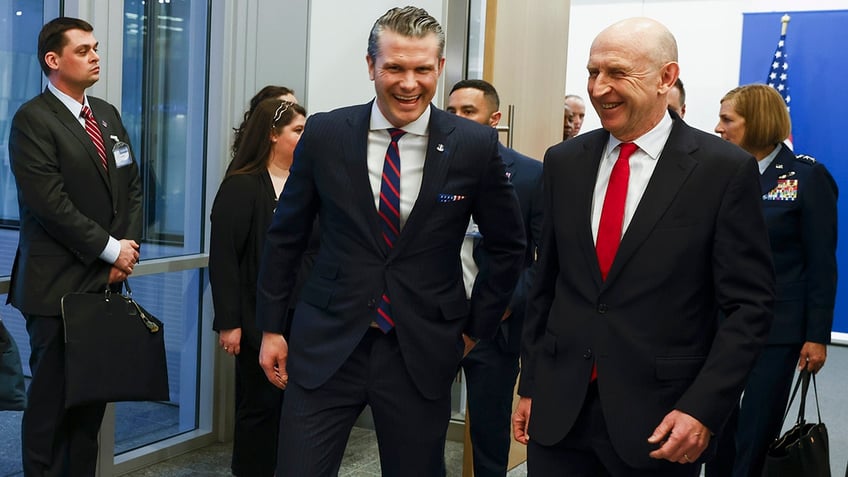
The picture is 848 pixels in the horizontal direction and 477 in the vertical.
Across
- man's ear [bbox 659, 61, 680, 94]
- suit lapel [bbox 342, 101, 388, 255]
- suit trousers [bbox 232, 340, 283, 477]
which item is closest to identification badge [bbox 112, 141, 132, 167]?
suit trousers [bbox 232, 340, 283, 477]

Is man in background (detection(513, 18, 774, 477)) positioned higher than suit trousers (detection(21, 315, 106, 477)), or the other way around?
man in background (detection(513, 18, 774, 477))

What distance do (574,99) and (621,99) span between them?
447cm

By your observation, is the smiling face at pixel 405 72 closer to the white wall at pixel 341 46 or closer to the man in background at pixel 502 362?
the man in background at pixel 502 362

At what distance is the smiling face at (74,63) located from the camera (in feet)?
11.5

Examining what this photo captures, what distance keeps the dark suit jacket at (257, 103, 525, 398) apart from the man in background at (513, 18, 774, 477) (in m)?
0.34

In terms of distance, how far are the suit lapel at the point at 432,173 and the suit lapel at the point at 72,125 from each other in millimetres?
1612

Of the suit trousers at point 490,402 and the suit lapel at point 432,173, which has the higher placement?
the suit lapel at point 432,173

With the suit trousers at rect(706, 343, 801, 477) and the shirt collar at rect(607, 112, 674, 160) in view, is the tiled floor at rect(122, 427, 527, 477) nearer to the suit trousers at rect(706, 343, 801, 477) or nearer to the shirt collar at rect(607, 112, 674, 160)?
the suit trousers at rect(706, 343, 801, 477)

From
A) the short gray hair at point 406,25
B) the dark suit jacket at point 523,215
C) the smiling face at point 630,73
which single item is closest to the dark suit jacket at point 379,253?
the short gray hair at point 406,25

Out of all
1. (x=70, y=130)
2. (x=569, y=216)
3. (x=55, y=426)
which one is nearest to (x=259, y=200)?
(x=70, y=130)

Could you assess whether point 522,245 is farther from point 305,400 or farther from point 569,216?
point 305,400

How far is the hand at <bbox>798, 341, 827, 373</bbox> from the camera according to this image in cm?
341

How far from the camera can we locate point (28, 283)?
3.44 m

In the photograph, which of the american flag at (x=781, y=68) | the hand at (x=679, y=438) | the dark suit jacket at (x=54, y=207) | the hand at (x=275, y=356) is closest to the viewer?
the hand at (x=679, y=438)
